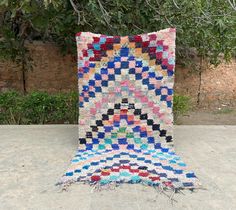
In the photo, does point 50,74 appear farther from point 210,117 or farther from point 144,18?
point 210,117


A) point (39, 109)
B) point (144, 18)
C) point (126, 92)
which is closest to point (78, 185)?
point (126, 92)

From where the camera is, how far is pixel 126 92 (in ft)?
11.1

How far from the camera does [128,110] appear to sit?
A: 134 inches

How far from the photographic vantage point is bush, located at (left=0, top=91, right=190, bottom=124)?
4602 millimetres

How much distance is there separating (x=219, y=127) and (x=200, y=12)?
4.69ft

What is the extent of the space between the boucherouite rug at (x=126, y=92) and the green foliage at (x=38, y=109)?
1.31 meters

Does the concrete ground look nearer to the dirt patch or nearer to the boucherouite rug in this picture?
the boucherouite rug

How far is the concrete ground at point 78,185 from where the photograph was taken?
7.54 feet

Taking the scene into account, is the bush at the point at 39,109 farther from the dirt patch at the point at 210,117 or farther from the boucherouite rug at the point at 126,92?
the boucherouite rug at the point at 126,92

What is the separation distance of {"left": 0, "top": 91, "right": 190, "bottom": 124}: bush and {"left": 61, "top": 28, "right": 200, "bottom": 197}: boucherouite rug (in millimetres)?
1309

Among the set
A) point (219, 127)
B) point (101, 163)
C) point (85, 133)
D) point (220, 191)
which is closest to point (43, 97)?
point (85, 133)

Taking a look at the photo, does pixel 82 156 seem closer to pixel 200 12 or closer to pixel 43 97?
pixel 43 97

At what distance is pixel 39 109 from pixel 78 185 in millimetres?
2202

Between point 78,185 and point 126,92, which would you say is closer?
point 78,185
